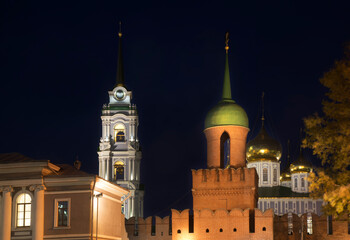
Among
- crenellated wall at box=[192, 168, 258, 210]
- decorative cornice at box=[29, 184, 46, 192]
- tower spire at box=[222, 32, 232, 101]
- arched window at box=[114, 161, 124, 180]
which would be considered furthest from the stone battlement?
arched window at box=[114, 161, 124, 180]

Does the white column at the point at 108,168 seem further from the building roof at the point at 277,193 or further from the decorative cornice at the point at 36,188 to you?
the decorative cornice at the point at 36,188

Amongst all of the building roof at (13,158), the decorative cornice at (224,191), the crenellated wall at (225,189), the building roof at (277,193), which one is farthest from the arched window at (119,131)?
the building roof at (13,158)

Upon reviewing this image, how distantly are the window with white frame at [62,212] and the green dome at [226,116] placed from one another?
48.9 ft

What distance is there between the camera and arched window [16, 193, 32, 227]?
30.3 meters

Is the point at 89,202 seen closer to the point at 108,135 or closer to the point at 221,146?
the point at 221,146

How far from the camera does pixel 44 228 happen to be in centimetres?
3003

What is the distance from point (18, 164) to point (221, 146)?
1617cm

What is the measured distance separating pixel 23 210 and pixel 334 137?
16.6 meters

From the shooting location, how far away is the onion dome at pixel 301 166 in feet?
285

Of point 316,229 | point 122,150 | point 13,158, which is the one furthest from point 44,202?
point 122,150

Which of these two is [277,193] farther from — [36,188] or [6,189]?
[6,189]

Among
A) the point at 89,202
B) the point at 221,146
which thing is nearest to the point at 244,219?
the point at 221,146

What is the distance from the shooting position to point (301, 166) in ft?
287

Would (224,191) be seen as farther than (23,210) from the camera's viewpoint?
Yes
